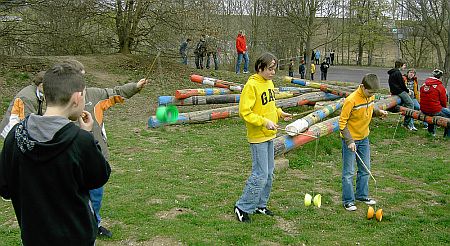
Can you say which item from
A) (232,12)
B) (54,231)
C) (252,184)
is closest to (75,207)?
(54,231)

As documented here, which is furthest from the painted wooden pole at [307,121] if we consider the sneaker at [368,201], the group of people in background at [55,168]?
the group of people in background at [55,168]

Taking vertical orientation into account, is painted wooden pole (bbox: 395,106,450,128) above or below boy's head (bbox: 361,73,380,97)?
below

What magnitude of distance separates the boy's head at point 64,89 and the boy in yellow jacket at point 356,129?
3.66 m

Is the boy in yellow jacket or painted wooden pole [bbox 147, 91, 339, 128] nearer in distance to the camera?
the boy in yellow jacket

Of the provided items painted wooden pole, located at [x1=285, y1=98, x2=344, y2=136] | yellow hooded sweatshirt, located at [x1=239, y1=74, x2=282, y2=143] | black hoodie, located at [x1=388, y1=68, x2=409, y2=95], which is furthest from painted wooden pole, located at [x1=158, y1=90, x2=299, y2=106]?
yellow hooded sweatshirt, located at [x1=239, y1=74, x2=282, y2=143]

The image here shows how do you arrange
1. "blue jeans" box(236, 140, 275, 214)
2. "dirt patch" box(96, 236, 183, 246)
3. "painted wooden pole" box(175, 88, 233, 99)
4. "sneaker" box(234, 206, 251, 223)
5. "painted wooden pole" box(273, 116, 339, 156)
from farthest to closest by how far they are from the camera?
"painted wooden pole" box(175, 88, 233, 99) < "painted wooden pole" box(273, 116, 339, 156) < "sneaker" box(234, 206, 251, 223) < "blue jeans" box(236, 140, 275, 214) < "dirt patch" box(96, 236, 183, 246)

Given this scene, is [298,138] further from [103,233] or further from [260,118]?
[103,233]

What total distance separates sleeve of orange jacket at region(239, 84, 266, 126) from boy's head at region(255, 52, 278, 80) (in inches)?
8.6

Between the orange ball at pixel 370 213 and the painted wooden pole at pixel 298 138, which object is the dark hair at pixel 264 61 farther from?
the painted wooden pole at pixel 298 138

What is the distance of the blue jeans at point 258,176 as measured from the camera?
519cm

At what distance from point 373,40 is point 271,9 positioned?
46.5ft

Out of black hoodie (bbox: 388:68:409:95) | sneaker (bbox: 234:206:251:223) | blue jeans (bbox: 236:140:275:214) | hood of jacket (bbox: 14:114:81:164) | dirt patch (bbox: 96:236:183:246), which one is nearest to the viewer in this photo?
hood of jacket (bbox: 14:114:81:164)

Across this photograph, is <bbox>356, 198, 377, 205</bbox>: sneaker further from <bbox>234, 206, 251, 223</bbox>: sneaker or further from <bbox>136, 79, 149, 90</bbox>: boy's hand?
<bbox>136, 79, 149, 90</bbox>: boy's hand

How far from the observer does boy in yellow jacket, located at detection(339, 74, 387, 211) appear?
564 cm
